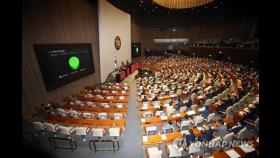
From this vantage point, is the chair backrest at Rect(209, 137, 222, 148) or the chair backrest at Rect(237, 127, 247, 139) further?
the chair backrest at Rect(237, 127, 247, 139)

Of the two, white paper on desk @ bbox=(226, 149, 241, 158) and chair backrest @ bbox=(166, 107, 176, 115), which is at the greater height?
chair backrest @ bbox=(166, 107, 176, 115)

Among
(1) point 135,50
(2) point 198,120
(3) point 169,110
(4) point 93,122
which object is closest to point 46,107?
(4) point 93,122

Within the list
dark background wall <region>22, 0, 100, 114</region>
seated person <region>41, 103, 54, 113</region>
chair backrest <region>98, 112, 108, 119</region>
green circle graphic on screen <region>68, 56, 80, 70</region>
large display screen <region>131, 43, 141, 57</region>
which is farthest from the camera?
large display screen <region>131, 43, 141, 57</region>

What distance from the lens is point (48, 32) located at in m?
15.0

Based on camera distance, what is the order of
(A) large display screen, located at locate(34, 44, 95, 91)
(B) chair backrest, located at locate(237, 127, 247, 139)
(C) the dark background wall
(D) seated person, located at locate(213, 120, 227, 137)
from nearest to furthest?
(B) chair backrest, located at locate(237, 127, 247, 139) < (D) seated person, located at locate(213, 120, 227, 137) < (C) the dark background wall < (A) large display screen, located at locate(34, 44, 95, 91)

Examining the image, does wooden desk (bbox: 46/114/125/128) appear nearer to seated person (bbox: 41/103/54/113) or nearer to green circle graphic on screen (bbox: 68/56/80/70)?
seated person (bbox: 41/103/54/113)

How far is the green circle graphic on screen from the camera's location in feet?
58.7

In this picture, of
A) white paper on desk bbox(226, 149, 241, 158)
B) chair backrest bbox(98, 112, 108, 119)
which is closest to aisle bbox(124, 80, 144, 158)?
chair backrest bbox(98, 112, 108, 119)

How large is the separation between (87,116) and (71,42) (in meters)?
9.33

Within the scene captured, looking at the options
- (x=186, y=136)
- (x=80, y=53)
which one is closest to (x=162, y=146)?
(x=186, y=136)

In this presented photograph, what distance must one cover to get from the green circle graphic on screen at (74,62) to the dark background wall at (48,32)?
4.95 ft

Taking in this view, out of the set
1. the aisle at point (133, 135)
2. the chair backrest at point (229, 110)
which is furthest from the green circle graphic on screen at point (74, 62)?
the chair backrest at point (229, 110)

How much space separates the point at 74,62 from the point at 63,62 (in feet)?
5.70

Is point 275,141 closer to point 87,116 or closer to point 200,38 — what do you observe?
point 87,116
